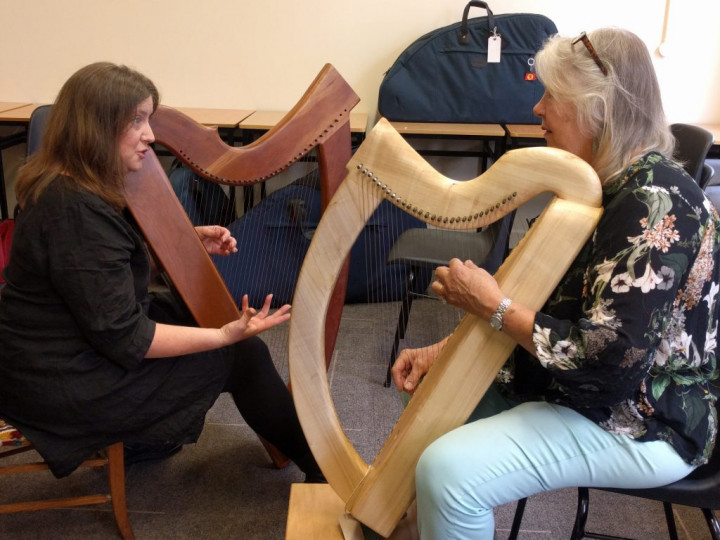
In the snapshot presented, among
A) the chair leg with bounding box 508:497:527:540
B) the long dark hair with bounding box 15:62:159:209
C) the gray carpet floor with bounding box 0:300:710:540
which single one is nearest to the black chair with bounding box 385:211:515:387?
the gray carpet floor with bounding box 0:300:710:540

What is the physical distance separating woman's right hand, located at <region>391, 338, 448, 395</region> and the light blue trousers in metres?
0.27

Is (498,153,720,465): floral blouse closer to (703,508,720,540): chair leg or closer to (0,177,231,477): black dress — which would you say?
(703,508,720,540): chair leg

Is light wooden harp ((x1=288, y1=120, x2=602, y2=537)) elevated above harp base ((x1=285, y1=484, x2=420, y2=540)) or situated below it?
above

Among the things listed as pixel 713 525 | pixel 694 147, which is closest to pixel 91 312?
pixel 713 525

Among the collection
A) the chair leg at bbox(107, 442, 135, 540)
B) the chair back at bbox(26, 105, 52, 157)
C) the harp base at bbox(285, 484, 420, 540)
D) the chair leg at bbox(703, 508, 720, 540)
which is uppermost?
the chair back at bbox(26, 105, 52, 157)

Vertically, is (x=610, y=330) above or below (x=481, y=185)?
below

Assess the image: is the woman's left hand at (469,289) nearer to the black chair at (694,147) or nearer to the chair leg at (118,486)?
the chair leg at (118,486)

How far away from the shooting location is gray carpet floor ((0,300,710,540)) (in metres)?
1.71

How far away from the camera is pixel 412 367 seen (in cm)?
140

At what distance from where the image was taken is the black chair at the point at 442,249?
7.29ft

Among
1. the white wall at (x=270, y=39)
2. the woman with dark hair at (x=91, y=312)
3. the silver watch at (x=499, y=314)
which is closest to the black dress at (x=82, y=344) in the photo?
the woman with dark hair at (x=91, y=312)

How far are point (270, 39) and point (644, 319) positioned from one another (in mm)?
2821

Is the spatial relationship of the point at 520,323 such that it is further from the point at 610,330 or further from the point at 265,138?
the point at 265,138

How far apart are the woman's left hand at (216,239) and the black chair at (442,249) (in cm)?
75
